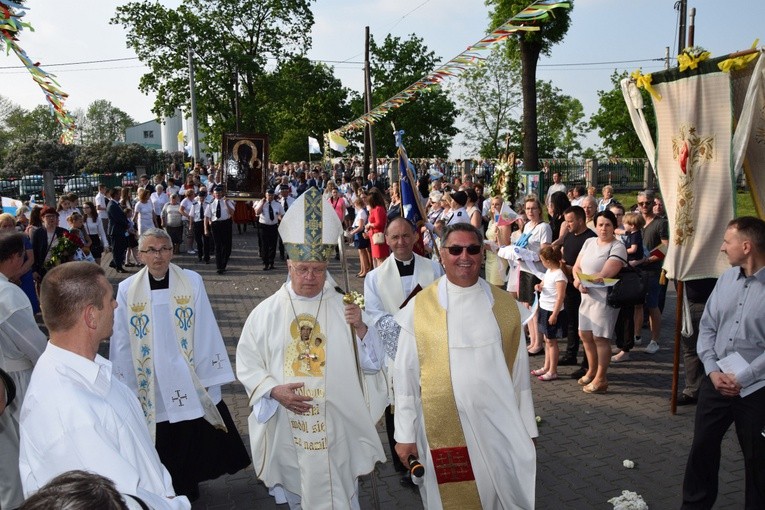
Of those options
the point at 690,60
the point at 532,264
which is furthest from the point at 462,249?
the point at 532,264

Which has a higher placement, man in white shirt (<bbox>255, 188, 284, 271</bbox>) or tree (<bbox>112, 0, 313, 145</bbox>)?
tree (<bbox>112, 0, 313, 145</bbox>)

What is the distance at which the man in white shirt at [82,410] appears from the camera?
2.24 m

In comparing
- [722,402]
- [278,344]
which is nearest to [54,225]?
[278,344]

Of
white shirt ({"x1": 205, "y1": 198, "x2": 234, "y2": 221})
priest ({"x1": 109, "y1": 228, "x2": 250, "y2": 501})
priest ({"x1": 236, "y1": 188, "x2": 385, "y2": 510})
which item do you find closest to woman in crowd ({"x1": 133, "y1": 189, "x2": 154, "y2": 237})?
white shirt ({"x1": 205, "y1": 198, "x2": 234, "y2": 221})

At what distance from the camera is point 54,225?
1009 centimetres

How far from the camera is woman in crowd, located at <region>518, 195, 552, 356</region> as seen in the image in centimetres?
831

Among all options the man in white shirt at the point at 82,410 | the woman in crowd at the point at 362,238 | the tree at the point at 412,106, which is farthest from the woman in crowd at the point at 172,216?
the tree at the point at 412,106

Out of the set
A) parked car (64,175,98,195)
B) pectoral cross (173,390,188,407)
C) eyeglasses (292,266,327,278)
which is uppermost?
parked car (64,175,98,195)

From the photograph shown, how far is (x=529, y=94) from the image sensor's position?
73.3 ft

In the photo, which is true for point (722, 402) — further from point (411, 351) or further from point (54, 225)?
point (54, 225)

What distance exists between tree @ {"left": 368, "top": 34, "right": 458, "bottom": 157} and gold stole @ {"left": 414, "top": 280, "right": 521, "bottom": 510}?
35.5 m

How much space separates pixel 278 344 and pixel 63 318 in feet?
6.07

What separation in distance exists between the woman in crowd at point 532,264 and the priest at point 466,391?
14.8ft

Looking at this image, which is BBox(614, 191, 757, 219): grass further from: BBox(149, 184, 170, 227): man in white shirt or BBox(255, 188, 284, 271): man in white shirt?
BBox(149, 184, 170, 227): man in white shirt
